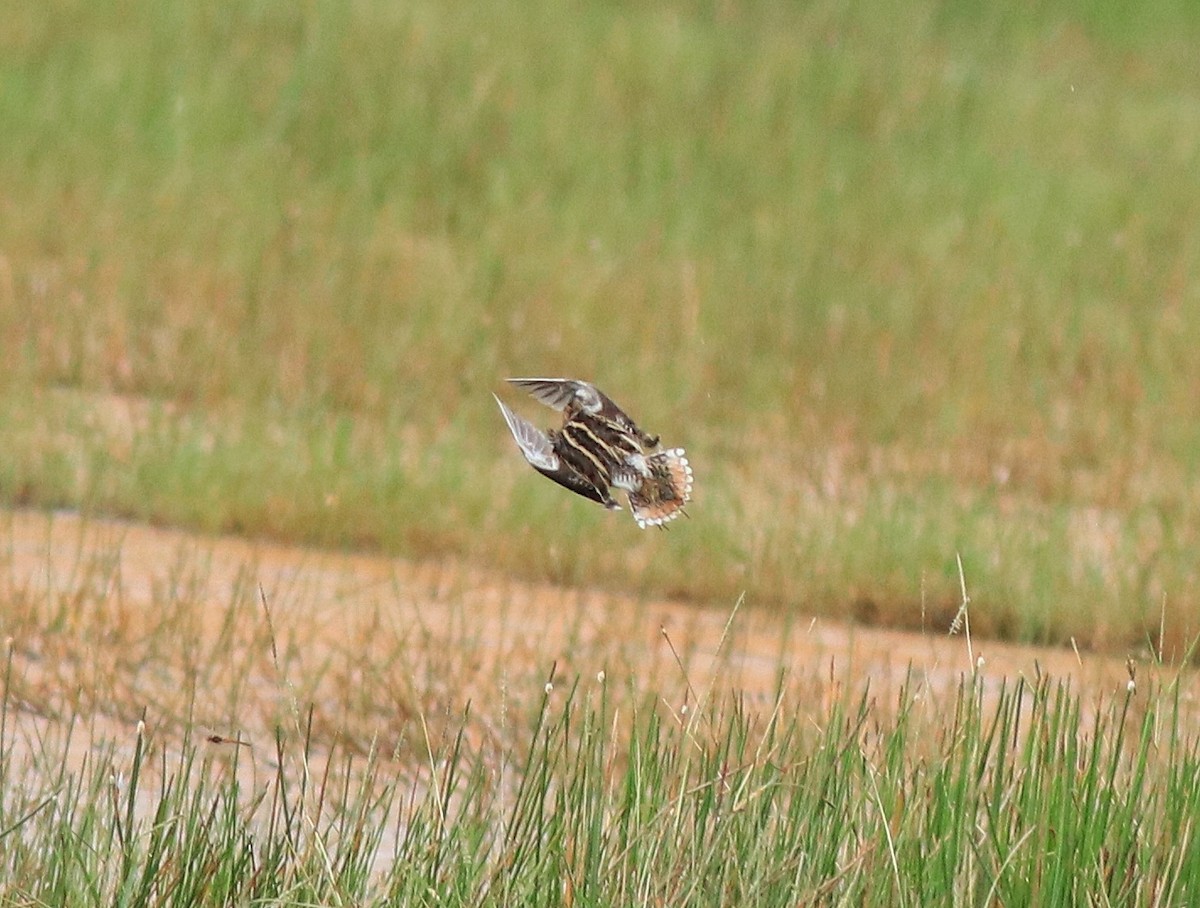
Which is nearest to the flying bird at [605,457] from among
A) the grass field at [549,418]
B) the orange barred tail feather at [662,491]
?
the orange barred tail feather at [662,491]

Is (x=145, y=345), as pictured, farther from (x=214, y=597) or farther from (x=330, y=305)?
(x=214, y=597)

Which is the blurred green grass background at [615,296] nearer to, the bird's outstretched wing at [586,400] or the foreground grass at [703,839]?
the foreground grass at [703,839]

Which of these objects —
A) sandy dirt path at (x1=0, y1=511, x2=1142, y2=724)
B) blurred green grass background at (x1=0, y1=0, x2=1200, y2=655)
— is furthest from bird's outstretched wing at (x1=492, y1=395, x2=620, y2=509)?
blurred green grass background at (x1=0, y1=0, x2=1200, y2=655)

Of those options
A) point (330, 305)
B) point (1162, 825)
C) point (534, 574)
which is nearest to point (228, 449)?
point (534, 574)

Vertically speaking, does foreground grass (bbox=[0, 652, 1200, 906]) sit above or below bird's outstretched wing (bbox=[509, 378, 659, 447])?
below

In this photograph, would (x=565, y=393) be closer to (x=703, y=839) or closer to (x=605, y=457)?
(x=605, y=457)

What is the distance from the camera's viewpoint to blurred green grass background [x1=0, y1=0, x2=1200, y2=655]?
289 inches

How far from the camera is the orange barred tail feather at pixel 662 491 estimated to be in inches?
130

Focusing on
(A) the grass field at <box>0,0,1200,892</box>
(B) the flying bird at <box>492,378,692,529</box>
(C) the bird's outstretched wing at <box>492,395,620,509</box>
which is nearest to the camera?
(C) the bird's outstretched wing at <box>492,395,620,509</box>

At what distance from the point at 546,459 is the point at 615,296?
6.91 meters

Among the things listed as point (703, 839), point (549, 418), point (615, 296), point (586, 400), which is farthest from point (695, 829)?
point (615, 296)

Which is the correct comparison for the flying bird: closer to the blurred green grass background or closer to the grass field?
the grass field

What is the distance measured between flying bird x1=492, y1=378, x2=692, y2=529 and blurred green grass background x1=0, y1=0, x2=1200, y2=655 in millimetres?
3203

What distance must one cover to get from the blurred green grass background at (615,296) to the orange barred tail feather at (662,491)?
317 centimetres
